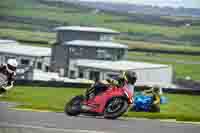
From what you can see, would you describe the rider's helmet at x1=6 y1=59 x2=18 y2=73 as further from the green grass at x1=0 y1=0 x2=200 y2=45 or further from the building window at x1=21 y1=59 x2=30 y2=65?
the green grass at x1=0 y1=0 x2=200 y2=45

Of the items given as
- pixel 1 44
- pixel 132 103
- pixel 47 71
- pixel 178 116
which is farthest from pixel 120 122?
pixel 1 44

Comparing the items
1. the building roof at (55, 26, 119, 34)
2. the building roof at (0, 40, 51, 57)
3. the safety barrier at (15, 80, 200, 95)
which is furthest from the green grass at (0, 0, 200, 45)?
the safety barrier at (15, 80, 200, 95)

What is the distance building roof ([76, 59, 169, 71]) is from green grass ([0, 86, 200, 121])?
307mm

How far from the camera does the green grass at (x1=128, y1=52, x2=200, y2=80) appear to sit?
6.67 m

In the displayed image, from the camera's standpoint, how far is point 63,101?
648 cm

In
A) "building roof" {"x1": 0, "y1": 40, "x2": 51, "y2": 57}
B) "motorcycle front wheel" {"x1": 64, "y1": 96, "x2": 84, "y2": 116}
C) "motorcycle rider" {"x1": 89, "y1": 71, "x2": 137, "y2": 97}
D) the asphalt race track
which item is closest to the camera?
the asphalt race track

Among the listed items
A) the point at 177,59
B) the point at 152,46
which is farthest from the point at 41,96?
the point at 177,59

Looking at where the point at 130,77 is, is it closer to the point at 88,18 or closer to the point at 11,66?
the point at 88,18

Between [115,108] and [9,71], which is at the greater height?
[9,71]

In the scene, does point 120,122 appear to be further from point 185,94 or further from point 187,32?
point 187,32

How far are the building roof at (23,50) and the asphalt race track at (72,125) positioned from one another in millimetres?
682

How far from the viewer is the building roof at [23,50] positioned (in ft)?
22.1

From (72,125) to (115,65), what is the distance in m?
0.88

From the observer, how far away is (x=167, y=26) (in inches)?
276
